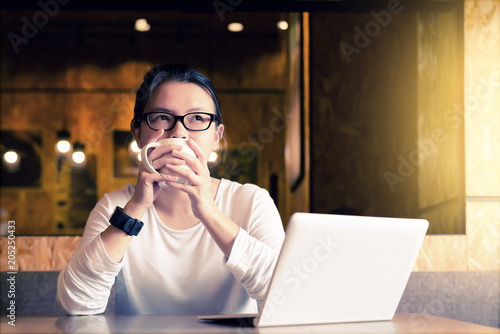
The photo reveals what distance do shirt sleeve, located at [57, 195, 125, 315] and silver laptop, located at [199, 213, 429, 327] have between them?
321 mm

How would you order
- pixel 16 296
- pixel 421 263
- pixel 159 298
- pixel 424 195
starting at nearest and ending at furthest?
pixel 159 298, pixel 16 296, pixel 421 263, pixel 424 195

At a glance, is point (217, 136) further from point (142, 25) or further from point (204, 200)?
point (142, 25)

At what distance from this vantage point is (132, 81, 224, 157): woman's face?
4.88 ft

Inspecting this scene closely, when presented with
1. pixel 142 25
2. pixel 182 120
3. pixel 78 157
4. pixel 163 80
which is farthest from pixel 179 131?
pixel 142 25

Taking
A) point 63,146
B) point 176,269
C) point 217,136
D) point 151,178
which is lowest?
point 176,269

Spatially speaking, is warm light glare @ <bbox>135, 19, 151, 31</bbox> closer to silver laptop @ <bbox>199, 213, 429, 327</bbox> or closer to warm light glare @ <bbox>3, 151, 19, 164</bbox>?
warm light glare @ <bbox>3, 151, 19, 164</bbox>

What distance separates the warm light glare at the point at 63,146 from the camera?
22.0ft

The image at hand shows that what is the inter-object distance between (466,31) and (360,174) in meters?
1.19

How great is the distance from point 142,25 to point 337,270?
21.1 ft

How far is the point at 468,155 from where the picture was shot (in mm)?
2434

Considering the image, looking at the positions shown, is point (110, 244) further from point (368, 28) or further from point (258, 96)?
point (258, 96)

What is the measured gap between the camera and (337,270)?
102 centimetres

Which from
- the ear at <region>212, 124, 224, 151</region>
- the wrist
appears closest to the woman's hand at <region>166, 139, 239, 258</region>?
the wrist

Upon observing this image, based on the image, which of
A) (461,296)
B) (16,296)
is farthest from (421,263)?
(16,296)
